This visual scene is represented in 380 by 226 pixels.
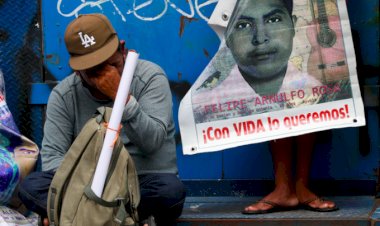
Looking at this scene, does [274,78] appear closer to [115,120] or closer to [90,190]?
[115,120]

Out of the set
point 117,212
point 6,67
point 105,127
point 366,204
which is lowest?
point 366,204

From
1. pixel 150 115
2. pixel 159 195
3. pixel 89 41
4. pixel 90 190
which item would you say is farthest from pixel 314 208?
pixel 89 41

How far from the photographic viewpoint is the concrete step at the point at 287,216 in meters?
4.75

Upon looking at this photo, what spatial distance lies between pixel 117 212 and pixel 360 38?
1.91 metres

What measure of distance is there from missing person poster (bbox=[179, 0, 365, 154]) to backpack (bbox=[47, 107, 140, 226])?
2.24ft

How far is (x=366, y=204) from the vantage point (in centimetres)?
516

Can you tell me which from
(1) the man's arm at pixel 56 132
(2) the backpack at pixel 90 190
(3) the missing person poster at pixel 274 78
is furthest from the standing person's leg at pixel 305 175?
(1) the man's arm at pixel 56 132

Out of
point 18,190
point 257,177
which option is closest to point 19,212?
point 18,190

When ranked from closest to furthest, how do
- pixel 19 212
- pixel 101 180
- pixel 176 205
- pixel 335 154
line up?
pixel 101 180 < pixel 176 205 < pixel 19 212 < pixel 335 154

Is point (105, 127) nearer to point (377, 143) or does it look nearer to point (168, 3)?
point (168, 3)

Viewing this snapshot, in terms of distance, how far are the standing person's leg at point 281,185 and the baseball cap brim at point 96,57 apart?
1059 millimetres

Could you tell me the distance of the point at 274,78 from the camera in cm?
486

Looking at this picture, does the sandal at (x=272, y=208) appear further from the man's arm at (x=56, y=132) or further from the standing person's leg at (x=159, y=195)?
the man's arm at (x=56, y=132)

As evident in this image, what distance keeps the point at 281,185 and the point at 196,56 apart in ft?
3.14
